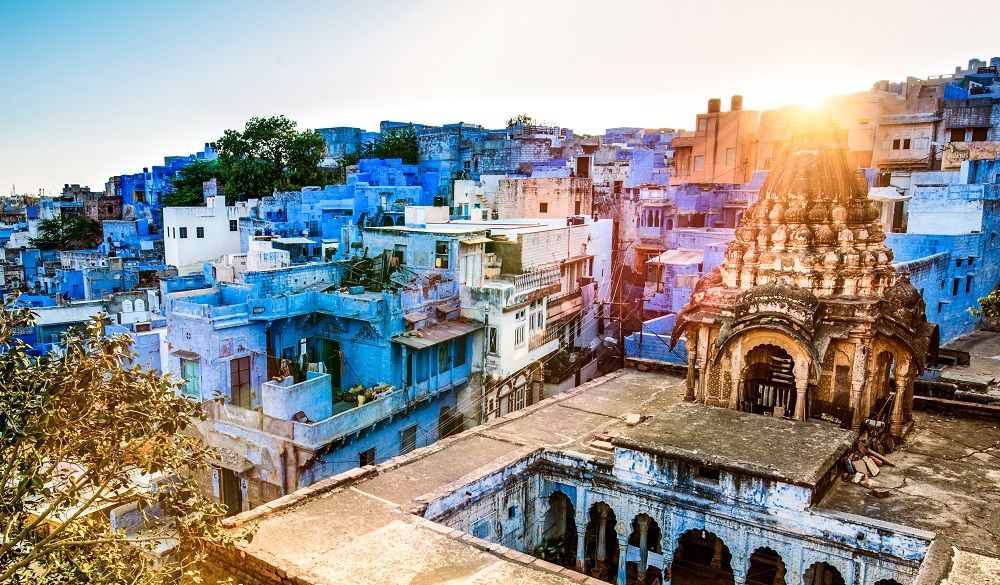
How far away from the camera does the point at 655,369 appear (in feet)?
85.8

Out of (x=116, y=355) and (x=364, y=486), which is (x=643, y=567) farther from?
(x=116, y=355)

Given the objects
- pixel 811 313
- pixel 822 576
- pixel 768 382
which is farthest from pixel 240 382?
pixel 822 576

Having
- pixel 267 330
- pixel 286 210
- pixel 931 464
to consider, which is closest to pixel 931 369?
pixel 931 464

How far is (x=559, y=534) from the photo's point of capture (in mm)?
19062

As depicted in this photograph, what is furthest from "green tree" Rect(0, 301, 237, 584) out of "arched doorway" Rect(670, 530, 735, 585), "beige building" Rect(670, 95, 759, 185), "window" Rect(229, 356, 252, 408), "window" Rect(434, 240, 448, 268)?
"beige building" Rect(670, 95, 759, 185)

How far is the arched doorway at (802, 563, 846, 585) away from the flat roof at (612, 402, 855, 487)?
7.85 feet

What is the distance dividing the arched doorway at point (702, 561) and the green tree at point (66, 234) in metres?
59.3

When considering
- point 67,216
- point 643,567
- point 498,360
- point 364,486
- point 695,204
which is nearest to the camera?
point 364,486

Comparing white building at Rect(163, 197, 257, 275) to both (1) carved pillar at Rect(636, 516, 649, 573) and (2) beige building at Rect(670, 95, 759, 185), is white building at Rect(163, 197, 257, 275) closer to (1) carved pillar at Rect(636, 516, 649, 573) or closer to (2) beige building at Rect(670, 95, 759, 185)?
(2) beige building at Rect(670, 95, 759, 185)

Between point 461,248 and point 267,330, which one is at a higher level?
point 461,248

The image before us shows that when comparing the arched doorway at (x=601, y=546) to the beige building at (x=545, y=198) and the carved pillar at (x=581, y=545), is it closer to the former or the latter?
the carved pillar at (x=581, y=545)

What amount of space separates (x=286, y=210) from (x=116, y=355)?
141ft

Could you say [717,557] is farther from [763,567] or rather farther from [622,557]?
[622,557]

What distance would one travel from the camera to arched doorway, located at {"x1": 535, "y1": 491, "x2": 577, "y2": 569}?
18266mm
